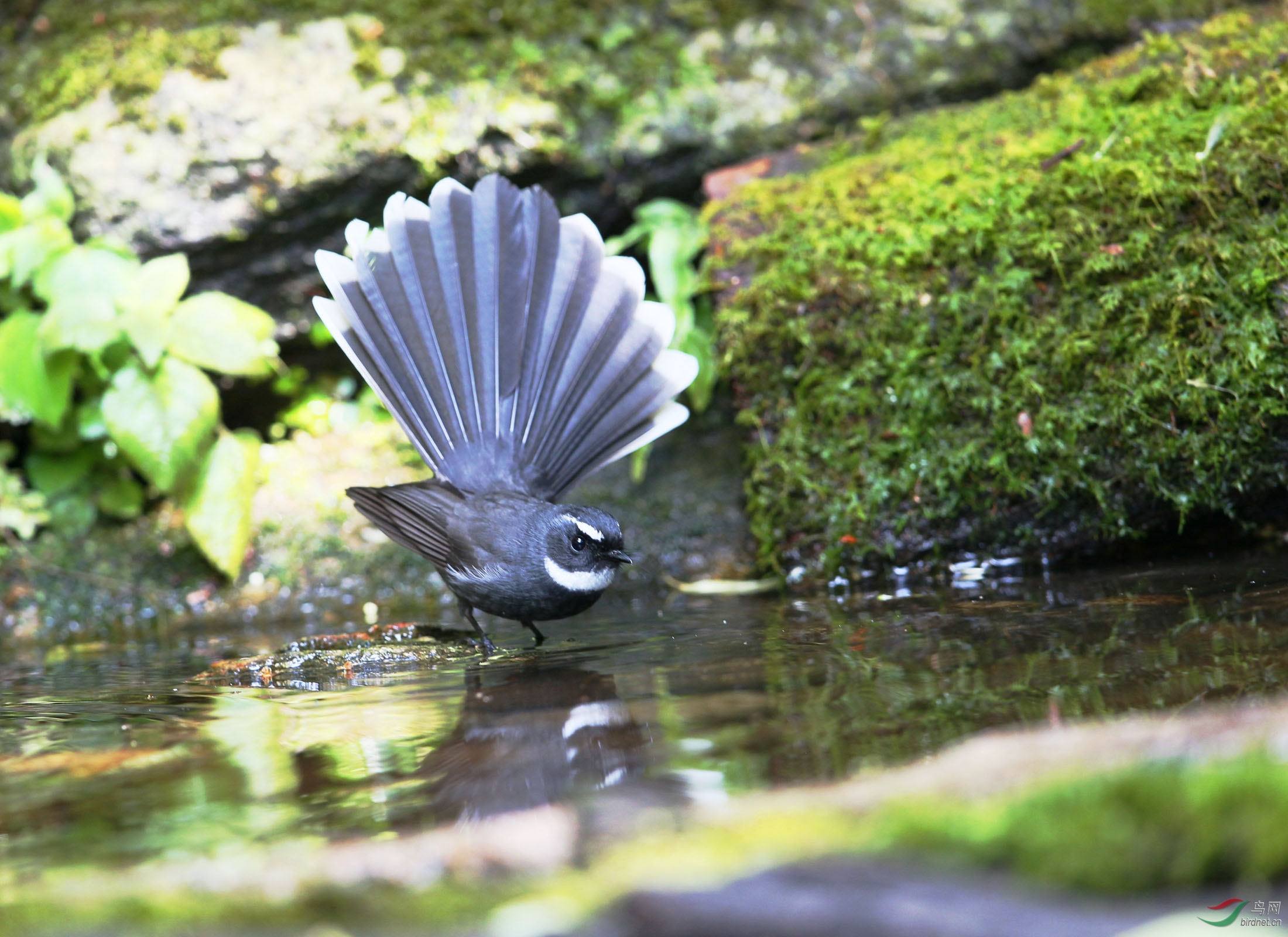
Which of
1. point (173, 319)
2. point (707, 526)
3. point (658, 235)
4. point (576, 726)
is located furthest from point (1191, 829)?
point (173, 319)

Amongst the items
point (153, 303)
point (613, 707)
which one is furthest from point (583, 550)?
point (153, 303)

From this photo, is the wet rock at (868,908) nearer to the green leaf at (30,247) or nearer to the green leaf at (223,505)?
the green leaf at (223,505)

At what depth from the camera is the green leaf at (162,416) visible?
5.23m

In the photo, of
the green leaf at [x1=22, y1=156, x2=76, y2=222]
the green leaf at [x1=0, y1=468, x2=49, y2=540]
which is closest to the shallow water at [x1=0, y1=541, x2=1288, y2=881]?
the green leaf at [x1=0, y1=468, x2=49, y2=540]

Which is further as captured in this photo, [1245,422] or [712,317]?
[712,317]

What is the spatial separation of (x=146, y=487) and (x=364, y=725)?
14.1 feet

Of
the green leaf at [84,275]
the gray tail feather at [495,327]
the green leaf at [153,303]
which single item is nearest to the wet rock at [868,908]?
the gray tail feather at [495,327]

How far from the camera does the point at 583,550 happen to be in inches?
159

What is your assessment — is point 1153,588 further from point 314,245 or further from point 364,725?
point 314,245

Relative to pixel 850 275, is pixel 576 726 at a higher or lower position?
lower

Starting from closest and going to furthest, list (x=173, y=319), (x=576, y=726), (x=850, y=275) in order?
1. (x=576, y=726)
2. (x=850, y=275)
3. (x=173, y=319)

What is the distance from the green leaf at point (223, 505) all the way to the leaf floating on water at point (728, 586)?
2371 millimetres

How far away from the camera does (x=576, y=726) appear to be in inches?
100

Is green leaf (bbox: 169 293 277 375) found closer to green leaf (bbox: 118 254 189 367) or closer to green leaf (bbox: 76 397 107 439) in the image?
green leaf (bbox: 118 254 189 367)
